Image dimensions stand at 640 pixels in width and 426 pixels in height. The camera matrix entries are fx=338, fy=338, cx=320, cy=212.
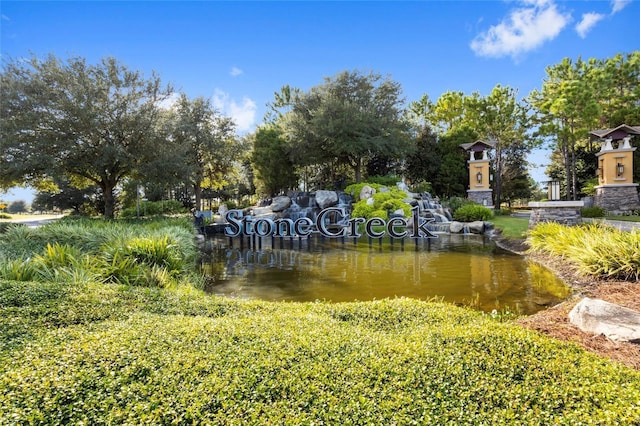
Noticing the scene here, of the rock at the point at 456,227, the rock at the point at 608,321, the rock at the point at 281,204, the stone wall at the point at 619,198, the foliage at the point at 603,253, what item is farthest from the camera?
the rock at the point at 281,204

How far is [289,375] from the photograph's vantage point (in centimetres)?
227

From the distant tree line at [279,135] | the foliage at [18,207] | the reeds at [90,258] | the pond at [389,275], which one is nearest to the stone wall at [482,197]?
the distant tree line at [279,135]

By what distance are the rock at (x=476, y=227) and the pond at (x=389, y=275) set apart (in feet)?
7.93

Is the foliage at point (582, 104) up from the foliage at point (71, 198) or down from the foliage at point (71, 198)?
up

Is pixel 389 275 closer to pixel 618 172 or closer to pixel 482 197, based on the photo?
pixel 482 197

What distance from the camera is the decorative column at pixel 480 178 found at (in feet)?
68.9

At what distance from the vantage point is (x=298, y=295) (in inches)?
238

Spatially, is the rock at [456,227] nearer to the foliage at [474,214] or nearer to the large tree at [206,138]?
the foliage at [474,214]

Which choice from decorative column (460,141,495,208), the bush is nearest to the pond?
the bush

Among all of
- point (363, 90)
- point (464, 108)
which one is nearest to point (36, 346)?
point (363, 90)

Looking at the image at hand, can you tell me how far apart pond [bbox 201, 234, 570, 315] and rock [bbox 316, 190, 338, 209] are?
309 inches

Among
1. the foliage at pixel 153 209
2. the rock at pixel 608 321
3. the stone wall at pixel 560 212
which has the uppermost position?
the foliage at pixel 153 209

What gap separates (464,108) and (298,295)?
2727cm

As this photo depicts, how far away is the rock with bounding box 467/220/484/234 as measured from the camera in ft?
46.4
